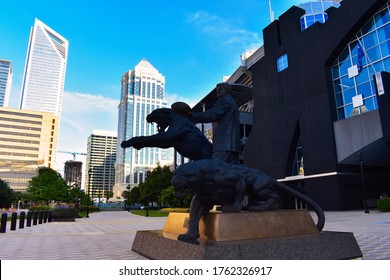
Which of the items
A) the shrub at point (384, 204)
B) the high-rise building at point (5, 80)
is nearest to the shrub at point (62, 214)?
the shrub at point (384, 204)

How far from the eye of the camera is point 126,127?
454 feet

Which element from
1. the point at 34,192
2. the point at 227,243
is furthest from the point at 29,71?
the point at 227,243

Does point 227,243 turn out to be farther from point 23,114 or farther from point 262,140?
point 23,114

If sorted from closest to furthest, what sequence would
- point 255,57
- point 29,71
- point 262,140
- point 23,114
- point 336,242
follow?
point 336,242
point 262,140
point 255,57
point 23,114
point 29,71

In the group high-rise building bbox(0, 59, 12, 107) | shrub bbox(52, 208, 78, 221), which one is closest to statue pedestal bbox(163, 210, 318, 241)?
shrub bbox(52, 208, 78, 221)

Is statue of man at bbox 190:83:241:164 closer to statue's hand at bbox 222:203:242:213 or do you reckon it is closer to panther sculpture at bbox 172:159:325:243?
panther sculpture at bbox 172:159:325:243

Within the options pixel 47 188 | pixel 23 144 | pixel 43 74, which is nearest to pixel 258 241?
pixel 47 188

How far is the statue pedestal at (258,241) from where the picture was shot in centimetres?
412

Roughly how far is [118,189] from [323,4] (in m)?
137

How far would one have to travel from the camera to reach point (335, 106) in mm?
28922

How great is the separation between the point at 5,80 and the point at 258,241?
207 metres

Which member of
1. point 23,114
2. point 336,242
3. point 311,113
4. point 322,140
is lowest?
point 336,242

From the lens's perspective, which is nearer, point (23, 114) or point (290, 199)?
point (290, 199)

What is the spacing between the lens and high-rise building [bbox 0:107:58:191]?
10412 cm
